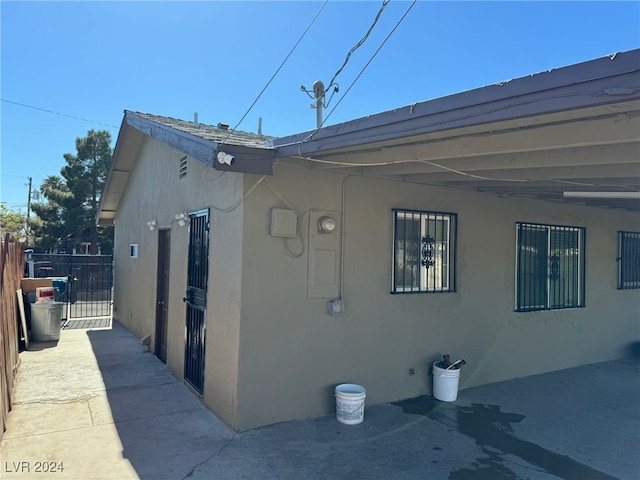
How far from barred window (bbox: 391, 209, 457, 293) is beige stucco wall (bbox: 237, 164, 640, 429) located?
12cm

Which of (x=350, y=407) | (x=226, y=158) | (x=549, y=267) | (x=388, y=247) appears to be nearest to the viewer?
(x=226, y=158)

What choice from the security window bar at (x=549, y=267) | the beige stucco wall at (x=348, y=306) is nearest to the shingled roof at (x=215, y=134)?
the beige stucco wall at (x=348, y=306)

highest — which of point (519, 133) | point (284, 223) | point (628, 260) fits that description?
point (519, 133)

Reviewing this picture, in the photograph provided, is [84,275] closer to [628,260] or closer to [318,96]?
[318,96]

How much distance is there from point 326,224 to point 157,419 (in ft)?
9.36

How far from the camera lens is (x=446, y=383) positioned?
5508 millimetres

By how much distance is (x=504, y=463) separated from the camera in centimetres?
390

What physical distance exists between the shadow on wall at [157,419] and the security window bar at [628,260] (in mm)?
7931

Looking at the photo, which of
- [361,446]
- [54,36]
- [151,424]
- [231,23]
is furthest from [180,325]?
[54,36]

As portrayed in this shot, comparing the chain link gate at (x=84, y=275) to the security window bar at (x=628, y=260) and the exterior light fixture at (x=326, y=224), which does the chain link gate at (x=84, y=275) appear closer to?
the exterior light fixture at (x=326, y=224)

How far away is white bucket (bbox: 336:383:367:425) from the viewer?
15.2 ft

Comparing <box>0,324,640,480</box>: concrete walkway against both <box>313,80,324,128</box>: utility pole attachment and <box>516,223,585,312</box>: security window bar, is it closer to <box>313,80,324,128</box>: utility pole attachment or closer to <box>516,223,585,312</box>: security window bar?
<box>516,223,585,312</box>: security window bar

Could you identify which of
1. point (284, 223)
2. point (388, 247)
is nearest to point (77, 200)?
point (284, 223)

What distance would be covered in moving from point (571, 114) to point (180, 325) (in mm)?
5527
